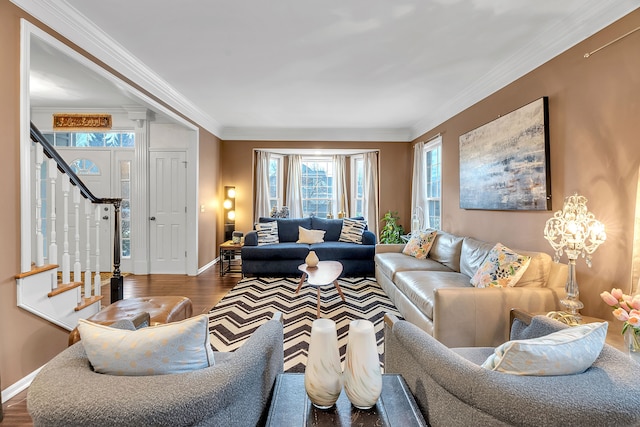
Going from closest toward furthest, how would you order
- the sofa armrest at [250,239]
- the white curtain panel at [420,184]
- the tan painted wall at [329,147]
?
the sofa armrest at [250,239] → the white curtain panel at [420,184] → the tan painted wall at [329,147]

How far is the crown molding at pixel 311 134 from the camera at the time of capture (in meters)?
5.93

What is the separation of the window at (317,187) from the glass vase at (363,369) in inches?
231

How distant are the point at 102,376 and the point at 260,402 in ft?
1.77

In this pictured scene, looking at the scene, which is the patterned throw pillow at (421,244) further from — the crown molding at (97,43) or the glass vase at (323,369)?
the crown molding at (97,43)

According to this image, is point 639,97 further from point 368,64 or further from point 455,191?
point 455,191

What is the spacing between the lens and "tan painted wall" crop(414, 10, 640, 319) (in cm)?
190

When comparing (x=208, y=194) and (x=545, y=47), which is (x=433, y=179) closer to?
(x=545, y=47)

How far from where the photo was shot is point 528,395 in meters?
0.80

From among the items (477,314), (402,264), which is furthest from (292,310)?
(477,314)

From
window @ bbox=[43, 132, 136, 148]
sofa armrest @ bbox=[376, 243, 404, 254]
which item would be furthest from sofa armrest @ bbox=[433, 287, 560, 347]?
window @ bbox=[43, 132, 136, 148]

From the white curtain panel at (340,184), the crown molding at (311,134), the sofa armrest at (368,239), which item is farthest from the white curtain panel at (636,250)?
the white curtain panel at (340,184)

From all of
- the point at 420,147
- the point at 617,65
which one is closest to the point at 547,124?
the point at 617,65

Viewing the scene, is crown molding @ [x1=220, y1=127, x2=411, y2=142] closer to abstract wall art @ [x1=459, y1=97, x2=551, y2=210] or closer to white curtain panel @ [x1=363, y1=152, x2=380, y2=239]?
white curtain panel @ [x1=363, y1=152, x2=380, y2=239]

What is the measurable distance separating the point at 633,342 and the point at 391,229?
4524mm
